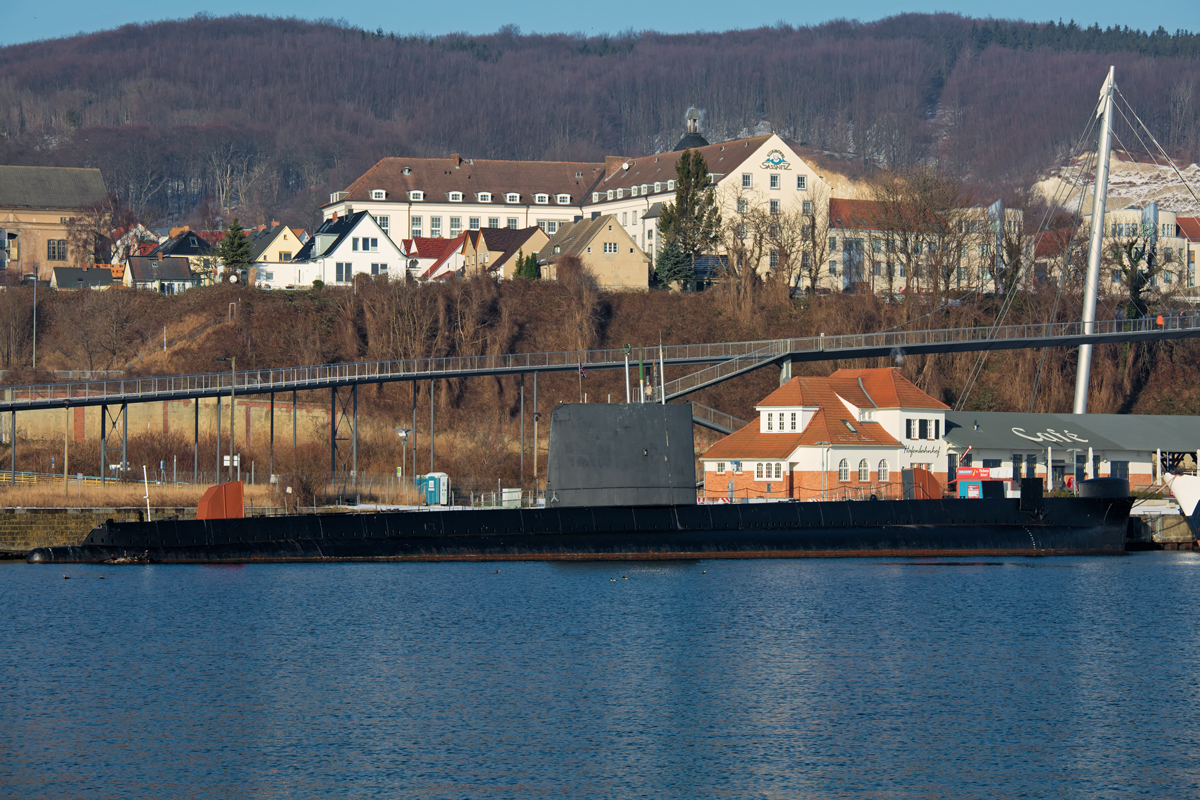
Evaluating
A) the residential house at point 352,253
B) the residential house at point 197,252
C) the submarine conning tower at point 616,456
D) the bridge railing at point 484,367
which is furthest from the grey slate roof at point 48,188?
A: the submarine conning tower at point 616,456

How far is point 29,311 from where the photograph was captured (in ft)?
277

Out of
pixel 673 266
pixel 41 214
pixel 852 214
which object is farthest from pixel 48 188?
pixel 852 214

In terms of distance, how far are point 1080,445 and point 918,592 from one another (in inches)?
1285

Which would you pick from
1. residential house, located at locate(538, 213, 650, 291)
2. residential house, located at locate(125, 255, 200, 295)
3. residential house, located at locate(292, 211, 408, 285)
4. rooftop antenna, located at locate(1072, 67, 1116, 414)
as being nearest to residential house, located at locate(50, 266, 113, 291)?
residential house, located at locate(125, 255, 200, 295)

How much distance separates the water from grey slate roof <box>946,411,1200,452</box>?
81.6 feet

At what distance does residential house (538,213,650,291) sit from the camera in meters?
94.3

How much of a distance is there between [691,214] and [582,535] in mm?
58502

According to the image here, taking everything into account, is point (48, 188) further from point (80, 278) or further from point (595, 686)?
point (595, 686)

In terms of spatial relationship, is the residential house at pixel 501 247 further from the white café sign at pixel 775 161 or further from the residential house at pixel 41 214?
the residential house at pixel 41 214

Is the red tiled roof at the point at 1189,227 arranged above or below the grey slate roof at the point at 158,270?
above

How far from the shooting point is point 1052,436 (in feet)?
222

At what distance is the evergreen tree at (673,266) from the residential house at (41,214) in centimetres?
5329

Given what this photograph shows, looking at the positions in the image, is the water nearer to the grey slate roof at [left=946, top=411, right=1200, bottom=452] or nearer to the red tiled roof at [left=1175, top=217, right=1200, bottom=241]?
the grey slate roof at [left=946, top=411, right=1200, bottom=452]

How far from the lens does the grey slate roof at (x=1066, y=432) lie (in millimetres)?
66188
